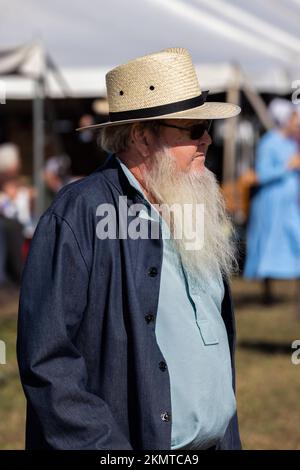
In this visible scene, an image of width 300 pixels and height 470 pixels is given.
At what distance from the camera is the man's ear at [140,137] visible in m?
2.76

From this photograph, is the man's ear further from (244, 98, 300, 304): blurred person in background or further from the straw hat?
(244, 98, 300, 304): blurred person in background

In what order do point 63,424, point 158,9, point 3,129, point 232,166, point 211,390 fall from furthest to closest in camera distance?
1. point 3,129
2. point 232,166
3. point 158,9
4. point 211,390
5. point 63,424

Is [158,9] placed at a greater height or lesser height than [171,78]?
greater

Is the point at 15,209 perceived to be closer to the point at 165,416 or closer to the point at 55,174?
the point at 55,174

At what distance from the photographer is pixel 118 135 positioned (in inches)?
110

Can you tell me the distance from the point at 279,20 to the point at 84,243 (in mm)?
9678

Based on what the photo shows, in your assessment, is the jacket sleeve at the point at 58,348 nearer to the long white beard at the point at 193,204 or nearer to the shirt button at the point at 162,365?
the shirt button at the point at 162,365

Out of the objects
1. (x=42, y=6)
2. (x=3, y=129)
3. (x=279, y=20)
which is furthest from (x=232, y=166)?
(x=3, y=129)

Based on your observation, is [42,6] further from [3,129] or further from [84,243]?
[84,243]

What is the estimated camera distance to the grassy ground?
565 centimetres

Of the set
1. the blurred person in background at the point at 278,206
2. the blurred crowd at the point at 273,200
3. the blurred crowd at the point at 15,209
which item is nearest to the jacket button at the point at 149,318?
the blurred crowd at the point at 15,209

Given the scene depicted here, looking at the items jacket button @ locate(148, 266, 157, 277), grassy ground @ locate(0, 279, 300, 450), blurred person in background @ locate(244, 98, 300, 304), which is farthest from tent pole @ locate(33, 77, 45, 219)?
Result: jacket button @ locate(148, 266, 157, 277)

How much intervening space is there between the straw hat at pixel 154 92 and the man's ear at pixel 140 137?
0.15 feet

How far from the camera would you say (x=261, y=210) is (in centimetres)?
1041
